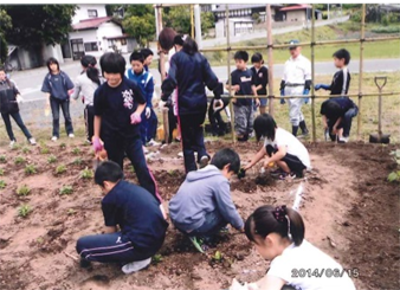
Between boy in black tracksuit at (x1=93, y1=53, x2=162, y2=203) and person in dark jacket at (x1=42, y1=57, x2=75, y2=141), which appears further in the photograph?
person in dark jacket at (x1=42, y1=57, x2=75, y2=141)

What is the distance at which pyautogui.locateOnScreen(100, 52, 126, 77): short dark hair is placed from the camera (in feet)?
14.7

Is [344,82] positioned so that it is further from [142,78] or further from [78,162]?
[78,162]

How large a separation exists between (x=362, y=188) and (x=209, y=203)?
2715mm

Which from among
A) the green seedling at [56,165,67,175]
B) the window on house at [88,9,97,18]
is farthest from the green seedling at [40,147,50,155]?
the window on house at [88,9,97,18]

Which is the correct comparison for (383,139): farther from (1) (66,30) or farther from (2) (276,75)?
(1) (66,30)

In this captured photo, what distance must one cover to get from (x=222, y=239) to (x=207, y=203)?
0.56 metres

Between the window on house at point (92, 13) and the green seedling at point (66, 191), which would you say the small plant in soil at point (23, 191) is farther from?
the window on house at point (92, 13)

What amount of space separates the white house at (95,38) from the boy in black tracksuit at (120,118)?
36.9 metres

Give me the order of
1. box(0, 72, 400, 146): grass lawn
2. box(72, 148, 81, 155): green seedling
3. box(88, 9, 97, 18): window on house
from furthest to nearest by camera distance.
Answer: box(88, 9, 97, 18): window on house < box(0, 72, 400, 146): grass lawn < box(72, 148, 81, 155): green seedling

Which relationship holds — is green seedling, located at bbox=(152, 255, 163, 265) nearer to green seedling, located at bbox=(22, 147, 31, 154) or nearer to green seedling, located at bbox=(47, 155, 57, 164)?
green seedling, located at bbox=(47, 155, 57, 164)

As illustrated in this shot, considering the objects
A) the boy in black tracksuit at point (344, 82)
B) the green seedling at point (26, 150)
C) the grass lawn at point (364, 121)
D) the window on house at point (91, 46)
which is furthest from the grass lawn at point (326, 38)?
the window on house at point (91, 46)

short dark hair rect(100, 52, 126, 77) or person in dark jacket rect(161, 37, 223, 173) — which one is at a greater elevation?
short dark hair rect(100, 52, 126, 77)

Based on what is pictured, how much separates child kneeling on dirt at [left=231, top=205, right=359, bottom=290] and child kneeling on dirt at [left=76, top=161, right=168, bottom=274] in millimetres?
1415

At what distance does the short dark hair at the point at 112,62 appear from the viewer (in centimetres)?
448
